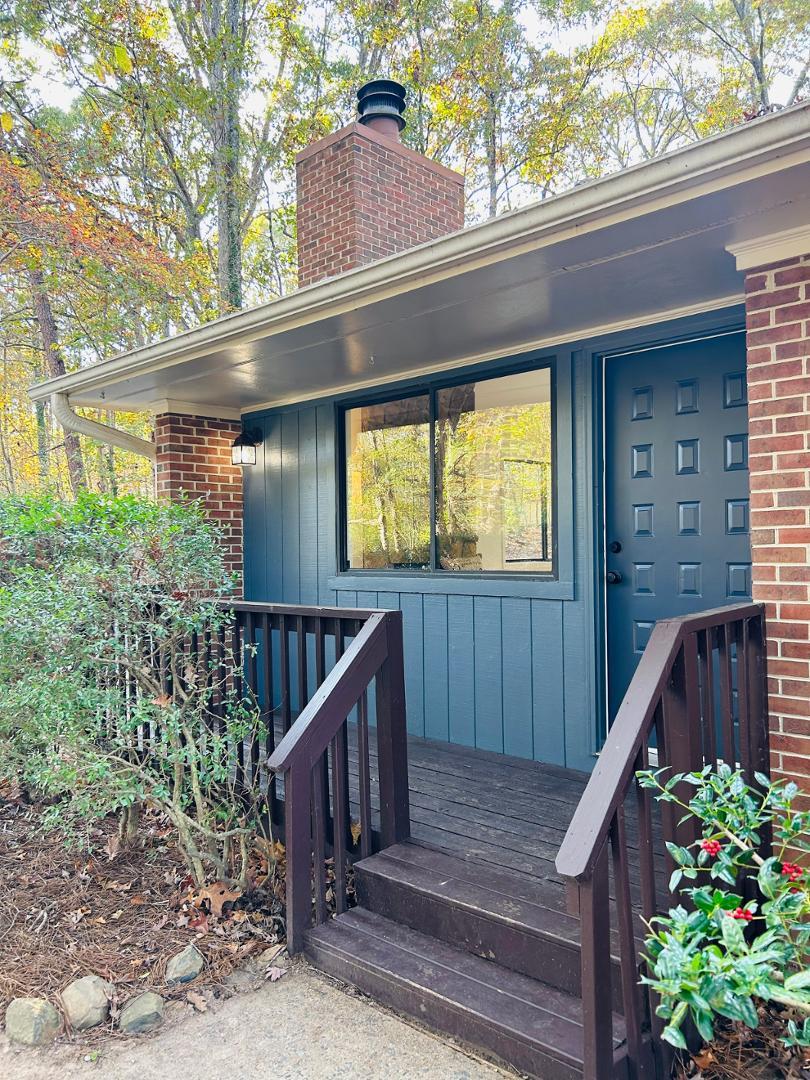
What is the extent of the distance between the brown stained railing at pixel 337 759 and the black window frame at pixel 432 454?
48.7 inches

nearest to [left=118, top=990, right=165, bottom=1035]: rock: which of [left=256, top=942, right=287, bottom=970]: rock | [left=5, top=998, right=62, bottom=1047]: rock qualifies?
[left=5, top=998, right=62, bottom=1047]: rock

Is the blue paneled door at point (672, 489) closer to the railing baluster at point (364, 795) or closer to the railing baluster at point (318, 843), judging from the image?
the railing baluster at point (364, 795)

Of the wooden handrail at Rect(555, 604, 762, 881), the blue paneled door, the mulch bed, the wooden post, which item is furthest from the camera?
the blue paneled door

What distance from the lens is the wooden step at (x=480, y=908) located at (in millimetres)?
2111

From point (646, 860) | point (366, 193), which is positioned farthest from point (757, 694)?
point (366, 193)

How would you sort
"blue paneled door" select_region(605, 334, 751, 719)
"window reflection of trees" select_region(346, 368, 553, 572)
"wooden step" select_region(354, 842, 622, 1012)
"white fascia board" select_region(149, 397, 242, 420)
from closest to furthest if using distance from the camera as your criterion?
"wooden step" select_region(354, 842, 622, 1012) < "blue paneled door" select_region(605, 334, 751, 719) < "window reflection of trees" select_region(346, 368, 553, 572) < "white fascia board" select_region(149, 397, 242, 420)

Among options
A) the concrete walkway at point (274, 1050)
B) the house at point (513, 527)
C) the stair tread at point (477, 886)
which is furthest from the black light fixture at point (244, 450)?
the concrete walkway at point (274, 1050)

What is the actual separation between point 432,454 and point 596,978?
3.07 meters

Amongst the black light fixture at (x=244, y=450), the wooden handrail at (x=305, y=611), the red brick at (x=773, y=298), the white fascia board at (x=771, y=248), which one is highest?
the white fascia board at (x=771, y=248)

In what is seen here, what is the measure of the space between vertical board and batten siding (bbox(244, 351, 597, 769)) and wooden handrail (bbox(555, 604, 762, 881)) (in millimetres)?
1492

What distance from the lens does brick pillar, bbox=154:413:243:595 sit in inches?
203

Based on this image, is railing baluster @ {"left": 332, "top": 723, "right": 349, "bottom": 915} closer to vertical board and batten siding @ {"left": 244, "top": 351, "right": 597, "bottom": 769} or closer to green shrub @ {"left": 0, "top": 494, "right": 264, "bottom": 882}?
green shrub @ {"left": 0, "top": 494, "right": 264, "bottom": 882}

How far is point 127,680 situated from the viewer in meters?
3.25

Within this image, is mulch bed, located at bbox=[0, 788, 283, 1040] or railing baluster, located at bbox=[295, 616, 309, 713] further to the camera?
railing baluster, located at bbox=[295, 616, 309, 713]
